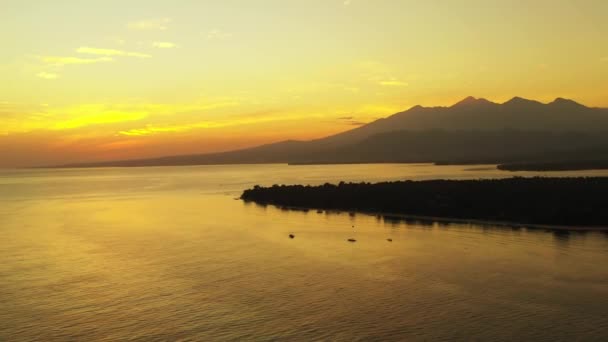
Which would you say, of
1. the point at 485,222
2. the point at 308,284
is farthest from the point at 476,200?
the point at 308,284

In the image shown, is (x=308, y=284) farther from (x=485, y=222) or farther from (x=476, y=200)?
(x=476, y=200)

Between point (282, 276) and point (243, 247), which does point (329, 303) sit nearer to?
point (282, 276)

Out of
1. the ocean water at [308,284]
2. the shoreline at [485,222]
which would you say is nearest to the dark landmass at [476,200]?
the shoreline at [485,222]

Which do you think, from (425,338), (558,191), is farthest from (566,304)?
(558,191)

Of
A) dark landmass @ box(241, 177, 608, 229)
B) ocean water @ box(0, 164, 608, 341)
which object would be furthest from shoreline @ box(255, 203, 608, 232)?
ocean water @ box(0, 164, 608, 341)

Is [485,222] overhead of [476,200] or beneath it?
beneath

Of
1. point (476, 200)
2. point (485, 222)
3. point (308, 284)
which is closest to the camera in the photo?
point (308, 284)
